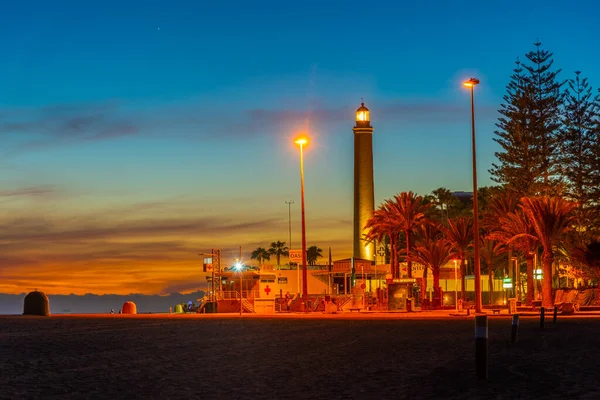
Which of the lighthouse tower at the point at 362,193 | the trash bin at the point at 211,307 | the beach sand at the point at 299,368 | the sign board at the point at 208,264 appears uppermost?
the lighthouse tower at the point at 362,193

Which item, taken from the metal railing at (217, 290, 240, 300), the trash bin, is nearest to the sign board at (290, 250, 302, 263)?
the trash bin

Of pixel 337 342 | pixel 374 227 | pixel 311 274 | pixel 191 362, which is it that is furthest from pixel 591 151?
pixel 191 362

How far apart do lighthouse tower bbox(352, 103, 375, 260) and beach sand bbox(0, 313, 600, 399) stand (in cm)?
7283

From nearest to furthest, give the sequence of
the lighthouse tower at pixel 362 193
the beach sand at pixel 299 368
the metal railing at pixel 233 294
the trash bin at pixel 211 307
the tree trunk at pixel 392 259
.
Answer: the beach sand at pixel 299 368, the trash bin at pixel 211 307, the metal railing at pixel 233 294, the tree trunk at pixel 392 259, the lighthouse tower at pixel 362 193

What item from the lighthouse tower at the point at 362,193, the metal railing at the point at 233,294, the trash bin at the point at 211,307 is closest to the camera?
the trash bin at the point at 211,307

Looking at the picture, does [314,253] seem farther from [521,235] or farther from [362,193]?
[521,235]

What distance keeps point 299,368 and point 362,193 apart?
82227 mm

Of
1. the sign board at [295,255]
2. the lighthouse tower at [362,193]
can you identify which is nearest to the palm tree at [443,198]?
the lighthouse tower at [362,193]

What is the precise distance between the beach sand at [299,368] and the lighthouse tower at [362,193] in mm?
72834

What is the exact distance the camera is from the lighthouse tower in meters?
96.2

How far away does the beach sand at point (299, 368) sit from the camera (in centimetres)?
1109

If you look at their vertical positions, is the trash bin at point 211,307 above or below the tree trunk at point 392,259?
below

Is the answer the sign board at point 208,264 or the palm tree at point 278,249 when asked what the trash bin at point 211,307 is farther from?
the palm tree at point 278,249

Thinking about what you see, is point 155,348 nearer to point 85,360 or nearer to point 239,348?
point 239,348
